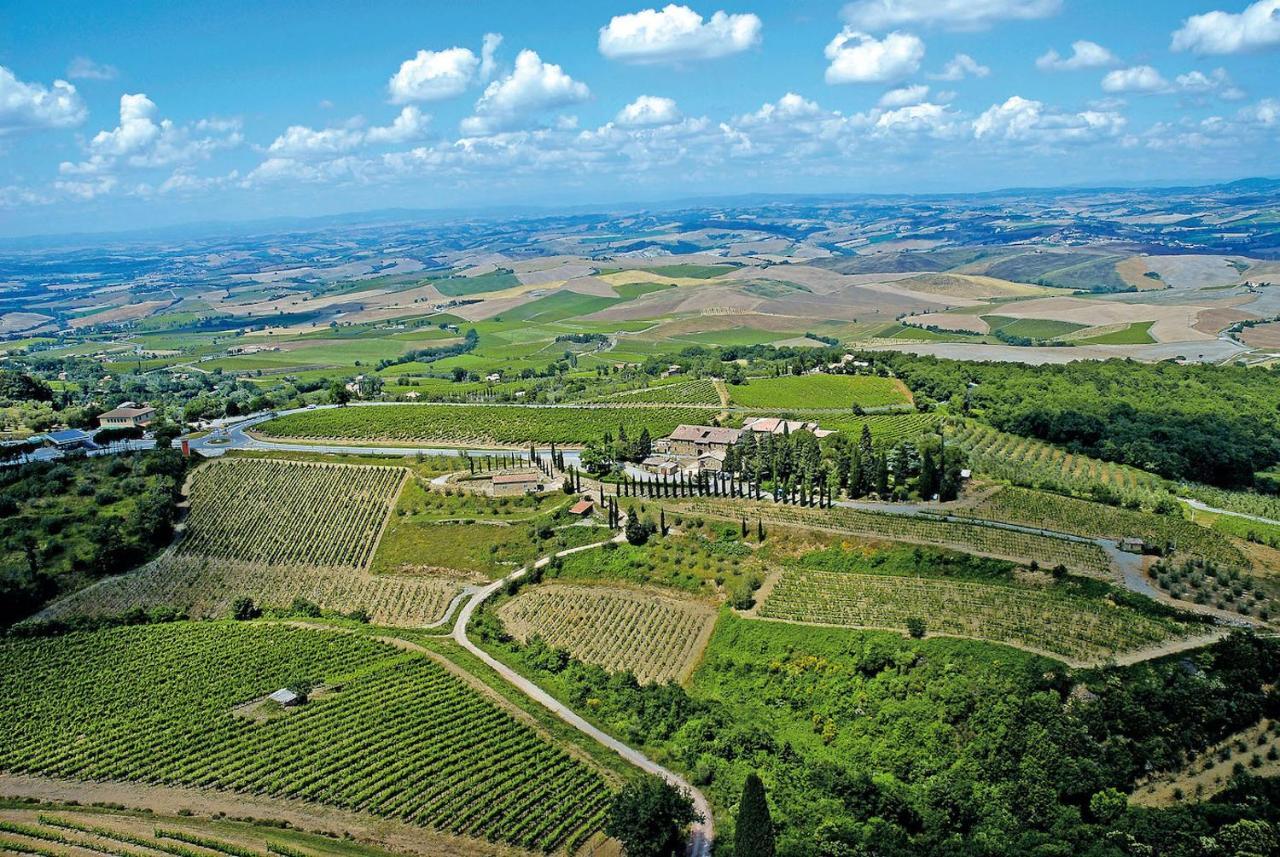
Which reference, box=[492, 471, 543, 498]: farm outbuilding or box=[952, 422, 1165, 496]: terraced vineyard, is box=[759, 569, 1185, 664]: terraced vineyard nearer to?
box=[952, 422, 1165, 496]: terraced vineyard

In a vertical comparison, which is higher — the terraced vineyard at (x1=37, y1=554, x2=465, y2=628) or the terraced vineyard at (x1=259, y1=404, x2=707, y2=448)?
the terraced vineyard at (x1=259, y1=404, x2=707, y2=448)

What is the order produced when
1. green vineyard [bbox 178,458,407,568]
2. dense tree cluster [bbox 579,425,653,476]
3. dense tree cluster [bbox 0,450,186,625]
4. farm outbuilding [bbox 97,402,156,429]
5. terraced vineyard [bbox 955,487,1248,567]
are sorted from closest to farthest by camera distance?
terraced vineyard [bbox 955,487,1248,567] < dense tree cluster [bbox 0,450,186,625] < green vineyard [bbox 178,458,407,568] < dense tree cluster [bbox 579,425,653,476] < farm outbuilding [bbox 97,402,156,429]

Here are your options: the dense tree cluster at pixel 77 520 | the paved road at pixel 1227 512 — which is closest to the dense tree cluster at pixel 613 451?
the dense tree cluster at pixel 77 520

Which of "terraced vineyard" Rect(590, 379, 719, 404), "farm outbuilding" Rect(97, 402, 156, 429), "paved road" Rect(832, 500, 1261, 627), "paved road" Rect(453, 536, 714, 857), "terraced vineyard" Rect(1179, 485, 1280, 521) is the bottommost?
"terraced vineyard" Rect(1179, 485, 1280, 521)

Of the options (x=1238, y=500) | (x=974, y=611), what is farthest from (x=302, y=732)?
(x=1238, y=500)

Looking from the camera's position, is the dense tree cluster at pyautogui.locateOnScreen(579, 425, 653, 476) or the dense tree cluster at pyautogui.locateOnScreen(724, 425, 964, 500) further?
the dense tree cluster at pyautogui.locateOnScreen(579, 425, 653, 476)

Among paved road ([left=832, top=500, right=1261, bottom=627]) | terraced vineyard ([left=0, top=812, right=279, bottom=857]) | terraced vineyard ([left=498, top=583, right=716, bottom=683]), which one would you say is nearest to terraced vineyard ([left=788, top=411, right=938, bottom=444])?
paved road ([left=832, top=500, right=1261, bottom=627])
